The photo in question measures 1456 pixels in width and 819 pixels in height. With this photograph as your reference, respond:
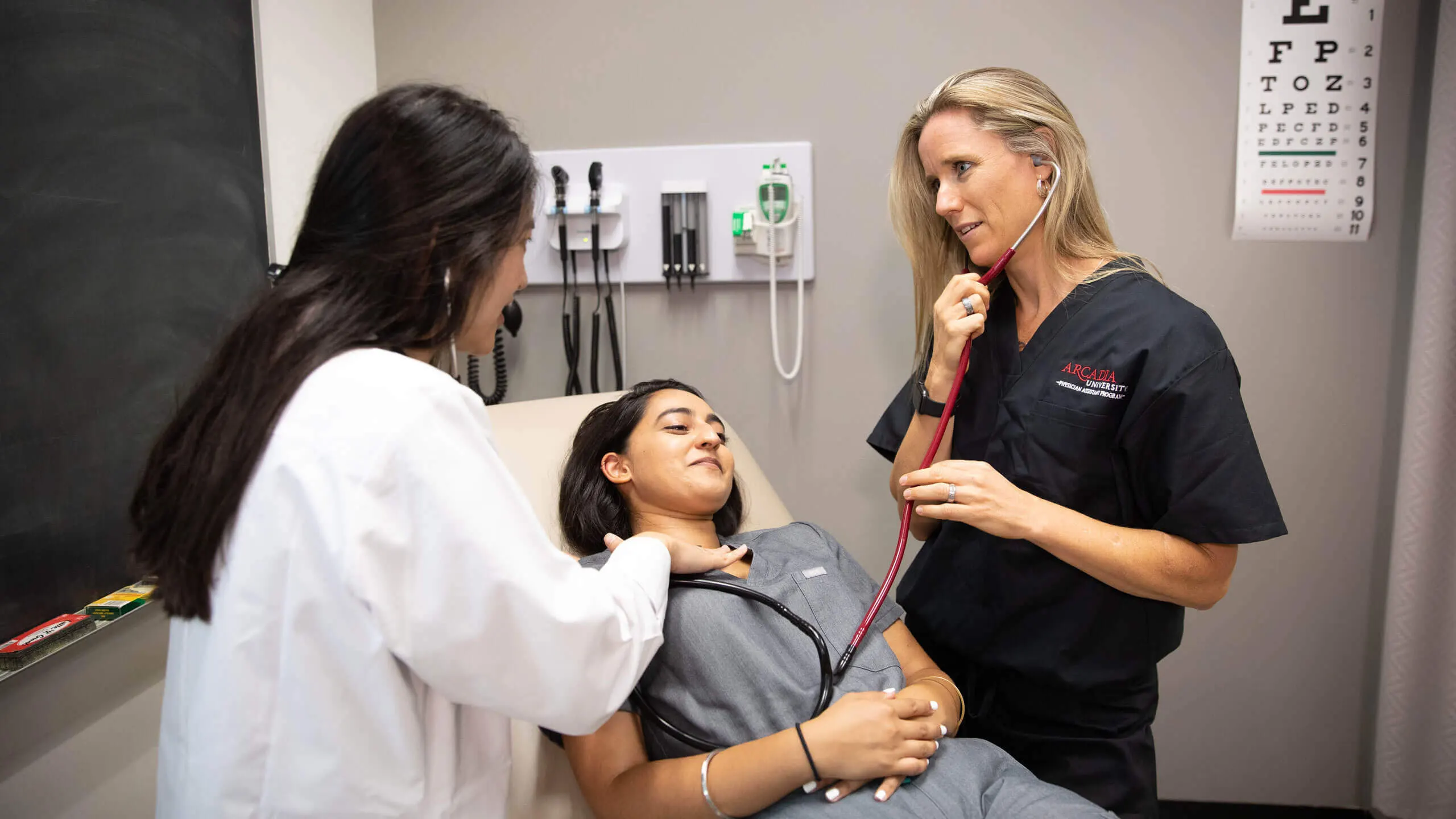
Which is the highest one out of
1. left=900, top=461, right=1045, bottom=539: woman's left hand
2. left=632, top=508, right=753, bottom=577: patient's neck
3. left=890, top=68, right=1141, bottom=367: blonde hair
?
left=890, top=68, right=1141, bottom=367: blonde hair

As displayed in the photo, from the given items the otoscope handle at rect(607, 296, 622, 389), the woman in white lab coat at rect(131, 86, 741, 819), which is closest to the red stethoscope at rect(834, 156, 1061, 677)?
the woman in white lab coat at rect(131, 86, 741, 819)

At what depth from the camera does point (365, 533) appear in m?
0.73

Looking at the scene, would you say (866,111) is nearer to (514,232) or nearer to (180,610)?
(514,232)

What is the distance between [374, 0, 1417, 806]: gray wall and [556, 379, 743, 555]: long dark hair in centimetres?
48

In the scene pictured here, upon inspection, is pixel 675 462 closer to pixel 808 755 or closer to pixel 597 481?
pixel 597 481

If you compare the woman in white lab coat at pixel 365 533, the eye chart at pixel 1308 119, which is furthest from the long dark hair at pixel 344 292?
the eye chart at pixel 1308 119

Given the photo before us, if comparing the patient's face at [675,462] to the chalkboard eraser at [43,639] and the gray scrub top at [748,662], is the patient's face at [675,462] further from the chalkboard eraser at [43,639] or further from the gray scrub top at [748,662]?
the chalkboard eraser at [43,639]

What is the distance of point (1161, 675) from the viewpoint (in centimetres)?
195

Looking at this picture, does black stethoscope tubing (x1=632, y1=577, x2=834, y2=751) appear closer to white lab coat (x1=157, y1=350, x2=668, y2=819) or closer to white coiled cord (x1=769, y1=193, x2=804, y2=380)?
white lab coat (x1=157, y1=350, x2=668, y2=819)

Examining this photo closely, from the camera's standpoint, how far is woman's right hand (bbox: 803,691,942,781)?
41.8 inches

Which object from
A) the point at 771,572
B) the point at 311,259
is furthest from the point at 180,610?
the point at 771,572

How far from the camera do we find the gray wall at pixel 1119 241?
5.79 ft

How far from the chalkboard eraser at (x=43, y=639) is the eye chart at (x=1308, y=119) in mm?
2081

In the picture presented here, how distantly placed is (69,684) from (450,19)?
1447mm
